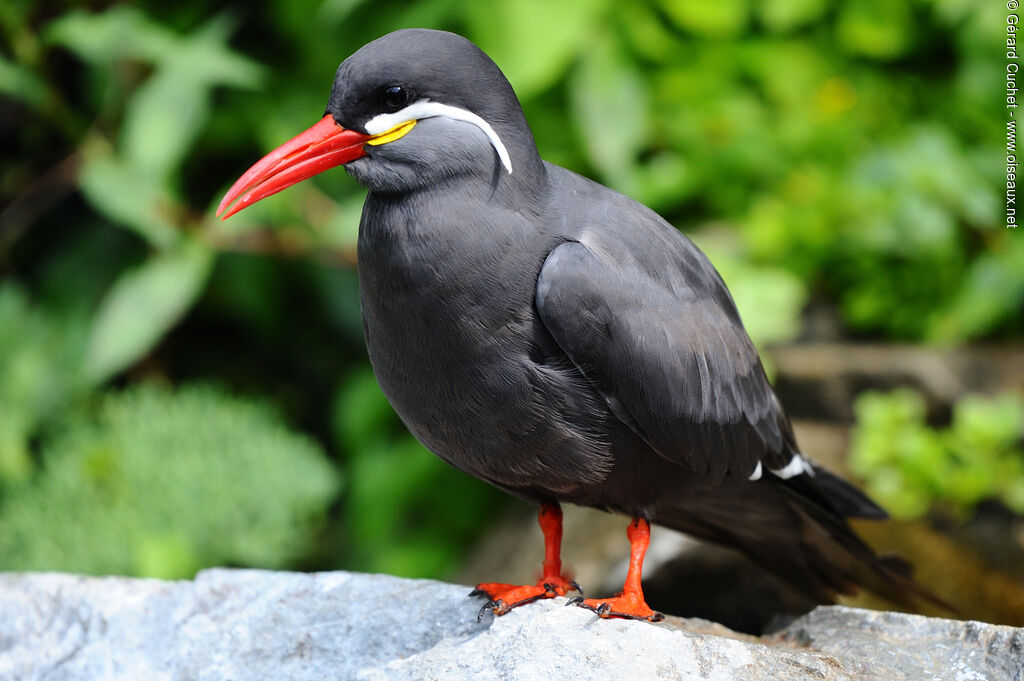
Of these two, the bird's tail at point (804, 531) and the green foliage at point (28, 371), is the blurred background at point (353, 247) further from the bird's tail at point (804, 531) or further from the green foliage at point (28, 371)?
the bird's tail at point (804, 531)

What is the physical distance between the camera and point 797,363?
4.79 meters

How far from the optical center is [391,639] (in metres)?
2.71

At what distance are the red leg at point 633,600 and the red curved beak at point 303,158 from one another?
3.92 feet

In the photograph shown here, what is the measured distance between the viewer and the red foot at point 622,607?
254cm

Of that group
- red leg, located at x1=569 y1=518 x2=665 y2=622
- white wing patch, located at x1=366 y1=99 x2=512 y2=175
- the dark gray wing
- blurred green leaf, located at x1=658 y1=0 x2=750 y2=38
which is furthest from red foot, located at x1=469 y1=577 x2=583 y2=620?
blurred green leaf, located at x1=658 y1=0 x2=750 y2=38

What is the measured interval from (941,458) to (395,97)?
2.92 meters

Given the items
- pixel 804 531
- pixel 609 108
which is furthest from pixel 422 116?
pixel 609 108

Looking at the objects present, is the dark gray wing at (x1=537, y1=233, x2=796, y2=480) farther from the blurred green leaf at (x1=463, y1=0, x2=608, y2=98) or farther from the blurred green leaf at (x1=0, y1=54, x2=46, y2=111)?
the blurred green leaf at (x1=0, y1=54, x2=46, y2=111)

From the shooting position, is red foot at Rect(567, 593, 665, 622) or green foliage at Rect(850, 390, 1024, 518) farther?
green foliage at Rect(850, 390, 1024, 518)

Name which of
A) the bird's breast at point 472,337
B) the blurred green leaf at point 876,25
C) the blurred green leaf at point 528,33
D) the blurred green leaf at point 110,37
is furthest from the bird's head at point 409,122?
the blurred green leaf at point 876,25

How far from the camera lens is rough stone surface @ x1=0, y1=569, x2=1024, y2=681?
237 cm

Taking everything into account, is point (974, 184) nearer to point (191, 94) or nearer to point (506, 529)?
point (506, 529)

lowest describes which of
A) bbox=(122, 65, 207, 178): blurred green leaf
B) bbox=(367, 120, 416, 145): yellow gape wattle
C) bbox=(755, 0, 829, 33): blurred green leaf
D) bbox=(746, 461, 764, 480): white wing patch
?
bbox=(746, 461, 764, 480): white wing patch

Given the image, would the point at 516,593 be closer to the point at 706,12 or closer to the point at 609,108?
the point at 609,108
